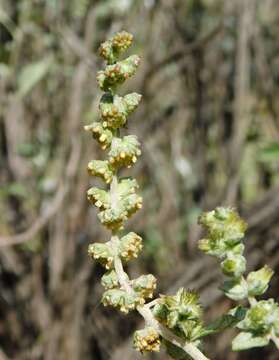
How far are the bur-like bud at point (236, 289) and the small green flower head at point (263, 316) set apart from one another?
2cm

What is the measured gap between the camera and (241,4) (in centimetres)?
298

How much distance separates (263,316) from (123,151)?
0.23m

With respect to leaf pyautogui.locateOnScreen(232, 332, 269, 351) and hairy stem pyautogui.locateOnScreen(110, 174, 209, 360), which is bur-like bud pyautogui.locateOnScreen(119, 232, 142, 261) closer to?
hairy stem pyautogui.locateOnScreen(110, 174, 209, 360)

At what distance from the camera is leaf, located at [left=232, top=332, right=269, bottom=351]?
93 centimetres

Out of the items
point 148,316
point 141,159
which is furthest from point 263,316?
point 141,159

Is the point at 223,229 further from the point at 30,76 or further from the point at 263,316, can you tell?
the point at 30,76

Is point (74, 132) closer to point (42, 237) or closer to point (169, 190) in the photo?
point (42, 237)

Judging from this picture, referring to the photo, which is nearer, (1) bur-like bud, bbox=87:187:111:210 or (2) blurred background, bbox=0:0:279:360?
(1) bur-like bud, bbox=87:187:111:210

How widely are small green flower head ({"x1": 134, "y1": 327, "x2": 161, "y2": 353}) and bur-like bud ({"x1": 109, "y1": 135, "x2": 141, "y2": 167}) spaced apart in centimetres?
18

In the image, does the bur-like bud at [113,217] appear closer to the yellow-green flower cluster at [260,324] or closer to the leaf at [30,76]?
the yellow-green flower cluster at [260,324]

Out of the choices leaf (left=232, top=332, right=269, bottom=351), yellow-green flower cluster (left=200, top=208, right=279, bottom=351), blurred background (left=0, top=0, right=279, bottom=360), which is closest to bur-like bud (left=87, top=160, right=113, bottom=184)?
yellow-green flower cluster (left=200, top=208, right=279, bottom=351)

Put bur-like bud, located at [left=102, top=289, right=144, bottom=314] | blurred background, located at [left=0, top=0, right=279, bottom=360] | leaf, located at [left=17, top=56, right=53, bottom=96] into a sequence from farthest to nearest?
blurred background, located at [left=0, top=0, right=279, bottom=360]
leaf, located at [left=17, top=56, right=53, bottom=96]
bur-like bud, located at [left=102, top=289, right=144, bottom=314]

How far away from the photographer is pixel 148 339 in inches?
34.6

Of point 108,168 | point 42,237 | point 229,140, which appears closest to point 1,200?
point 42,237
